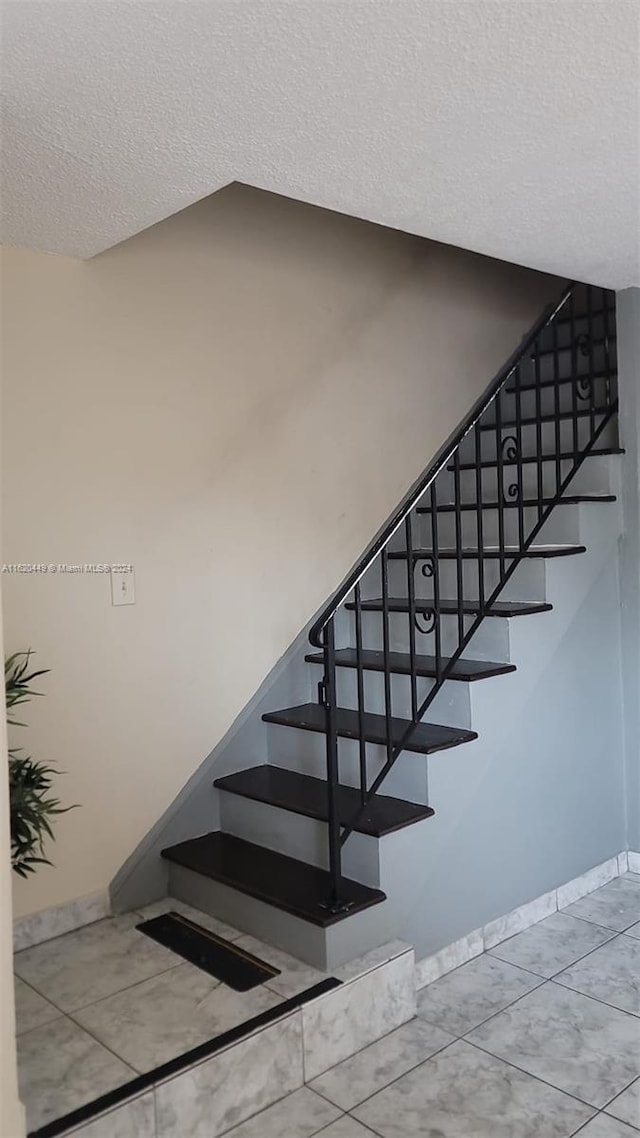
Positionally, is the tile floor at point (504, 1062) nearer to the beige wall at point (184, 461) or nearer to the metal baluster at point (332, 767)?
the metal baluster at point (332, 767)

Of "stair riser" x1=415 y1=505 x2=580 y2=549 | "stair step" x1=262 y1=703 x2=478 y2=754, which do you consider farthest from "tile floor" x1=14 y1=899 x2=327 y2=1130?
"stair riser" x1=415 y1=505 x2=580 y2=549

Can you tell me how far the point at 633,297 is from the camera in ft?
11.1

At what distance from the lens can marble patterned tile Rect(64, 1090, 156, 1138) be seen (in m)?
1.87

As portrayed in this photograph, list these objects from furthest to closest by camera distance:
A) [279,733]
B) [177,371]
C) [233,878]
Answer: [279,733]
[177,371]
[233,878]

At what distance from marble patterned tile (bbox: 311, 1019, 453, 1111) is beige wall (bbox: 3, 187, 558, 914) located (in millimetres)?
978

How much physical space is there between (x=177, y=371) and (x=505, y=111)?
1447 mm

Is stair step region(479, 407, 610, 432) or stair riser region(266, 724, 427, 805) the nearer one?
stair riser region(266, 724, 427, 805)

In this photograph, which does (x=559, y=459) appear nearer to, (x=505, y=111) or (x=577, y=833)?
(x=577, y=833)

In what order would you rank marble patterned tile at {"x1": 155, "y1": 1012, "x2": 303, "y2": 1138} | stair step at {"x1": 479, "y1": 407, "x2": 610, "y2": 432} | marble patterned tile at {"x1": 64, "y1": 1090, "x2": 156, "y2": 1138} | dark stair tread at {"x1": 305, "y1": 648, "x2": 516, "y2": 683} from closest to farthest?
marble patterned tile at {"x1": 64, "y1": 1090, "x2": 156, "y2": 1138} < marble patterned tile at {"x1": 155, "y1": 1012, "x2": 303, "y2": 1138} < dark stair tread at {"x1": 305, "y1": 648, "x2": 516, "y2": 683} < stair step at {"x1": 479, "y1": 407, "x2": 610, "y2": 432}

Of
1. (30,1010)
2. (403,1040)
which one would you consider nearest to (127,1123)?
(30,1010)

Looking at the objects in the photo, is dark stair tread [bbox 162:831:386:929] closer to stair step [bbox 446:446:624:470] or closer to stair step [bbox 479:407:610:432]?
stair step [bbox 446:446:624:470]

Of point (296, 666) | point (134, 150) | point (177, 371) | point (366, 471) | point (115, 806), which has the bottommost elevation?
point (115, 806)

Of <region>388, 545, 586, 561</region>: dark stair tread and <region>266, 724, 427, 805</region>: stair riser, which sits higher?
<region>388, 545, 586, 561</region>: dark stair tread

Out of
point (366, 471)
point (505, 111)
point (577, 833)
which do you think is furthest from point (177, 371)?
point (577, 833)
